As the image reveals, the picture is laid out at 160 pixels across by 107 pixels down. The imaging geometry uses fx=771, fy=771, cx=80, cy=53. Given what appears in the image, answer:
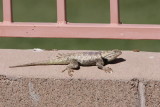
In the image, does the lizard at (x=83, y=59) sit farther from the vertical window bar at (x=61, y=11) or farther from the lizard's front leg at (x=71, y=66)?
the vertical window bar at (x=61, y=11)

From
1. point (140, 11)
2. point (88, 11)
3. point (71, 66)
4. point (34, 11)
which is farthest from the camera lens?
point (34, 11)

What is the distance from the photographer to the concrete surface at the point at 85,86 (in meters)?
5.24

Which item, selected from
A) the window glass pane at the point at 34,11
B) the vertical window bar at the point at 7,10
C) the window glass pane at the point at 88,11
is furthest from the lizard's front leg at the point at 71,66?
the window glass pane at the point at 34,11

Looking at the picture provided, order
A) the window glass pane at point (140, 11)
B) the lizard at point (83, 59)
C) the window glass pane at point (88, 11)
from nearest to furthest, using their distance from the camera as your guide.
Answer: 1. the lizard at point (83, 59)
2. the window glass pane at point (140, 11)
3. the window glass pane at point (88, 11)

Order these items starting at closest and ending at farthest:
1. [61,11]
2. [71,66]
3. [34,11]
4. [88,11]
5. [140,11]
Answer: [71,66], [61,11], [140,11], [88,11], [34,11]

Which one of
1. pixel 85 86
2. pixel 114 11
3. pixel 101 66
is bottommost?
pixel 85 86

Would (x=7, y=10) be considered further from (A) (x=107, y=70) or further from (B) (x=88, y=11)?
(B) (x=88, y=11)

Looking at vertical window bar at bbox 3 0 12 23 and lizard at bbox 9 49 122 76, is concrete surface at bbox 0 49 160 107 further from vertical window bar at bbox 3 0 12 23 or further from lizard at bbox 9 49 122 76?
vertical window bar at bbox 3 0 12 23

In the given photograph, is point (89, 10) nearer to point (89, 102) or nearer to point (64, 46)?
point (64, 46)

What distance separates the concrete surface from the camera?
17.2 ft

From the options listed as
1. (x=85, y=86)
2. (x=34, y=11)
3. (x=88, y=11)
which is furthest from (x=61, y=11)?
(x=34, y=11)

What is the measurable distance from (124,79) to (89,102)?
30cm

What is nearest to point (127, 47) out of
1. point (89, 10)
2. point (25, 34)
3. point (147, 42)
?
point (147, 42)

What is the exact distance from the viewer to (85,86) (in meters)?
5.28
